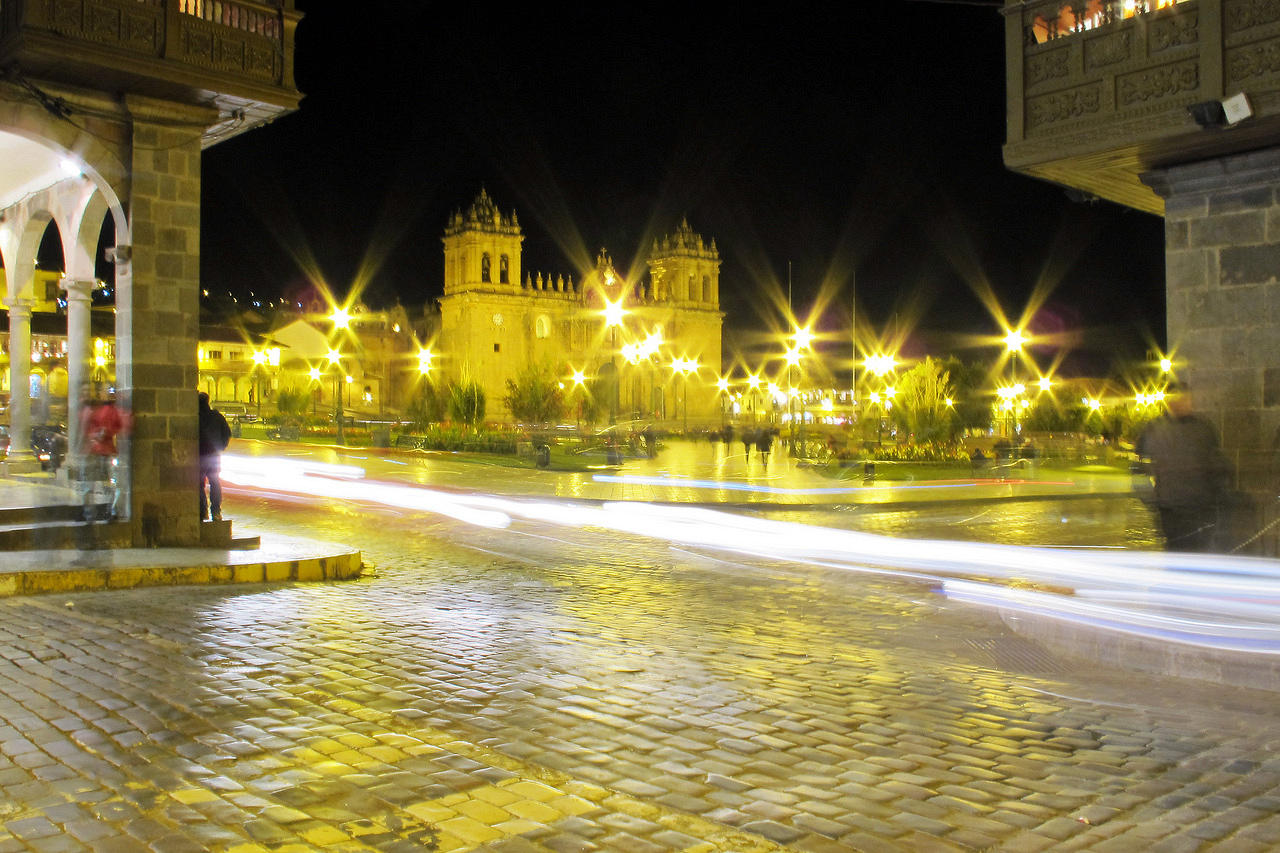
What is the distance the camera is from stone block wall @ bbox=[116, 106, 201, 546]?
1035 centimetres

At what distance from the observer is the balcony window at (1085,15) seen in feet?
29.2

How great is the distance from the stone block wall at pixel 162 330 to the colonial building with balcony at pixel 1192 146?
27.2 ft

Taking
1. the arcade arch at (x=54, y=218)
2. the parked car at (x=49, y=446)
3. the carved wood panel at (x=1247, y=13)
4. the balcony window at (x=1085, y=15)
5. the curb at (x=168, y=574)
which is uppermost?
the balcony window at (x=1085, y=15)

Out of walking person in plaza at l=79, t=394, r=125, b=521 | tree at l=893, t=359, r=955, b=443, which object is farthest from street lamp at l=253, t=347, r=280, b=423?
walking person in plaza at l=79, t=394, r=125, b=521

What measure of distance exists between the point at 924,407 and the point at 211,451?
28.1 meters

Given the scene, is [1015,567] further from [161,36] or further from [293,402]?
[293,402]

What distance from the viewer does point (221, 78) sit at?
34.3 feet

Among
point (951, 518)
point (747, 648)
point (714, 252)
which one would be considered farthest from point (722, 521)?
point (714, 252)

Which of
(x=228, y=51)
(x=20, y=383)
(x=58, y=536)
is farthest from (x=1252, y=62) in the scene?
(x=20, y=383)

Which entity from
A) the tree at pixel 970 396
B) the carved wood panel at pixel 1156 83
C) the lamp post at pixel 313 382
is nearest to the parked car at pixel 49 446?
the carved wood panel at pixel 1156 83

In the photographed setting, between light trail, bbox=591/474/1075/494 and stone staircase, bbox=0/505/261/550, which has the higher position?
stone staircase, bbox=0/505/261/550

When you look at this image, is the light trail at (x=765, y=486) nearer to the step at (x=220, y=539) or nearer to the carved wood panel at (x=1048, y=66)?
the carved wood panel at (x=1048, y=66)

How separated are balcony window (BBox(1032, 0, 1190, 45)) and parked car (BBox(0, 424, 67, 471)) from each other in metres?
14.3

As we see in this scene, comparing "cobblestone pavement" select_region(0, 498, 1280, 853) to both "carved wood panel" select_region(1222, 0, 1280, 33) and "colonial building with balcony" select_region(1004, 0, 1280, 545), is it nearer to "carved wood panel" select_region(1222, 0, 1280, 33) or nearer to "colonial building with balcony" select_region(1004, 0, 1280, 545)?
"colonial building with balcony" select_region(1004, 0, 1280, 545)
